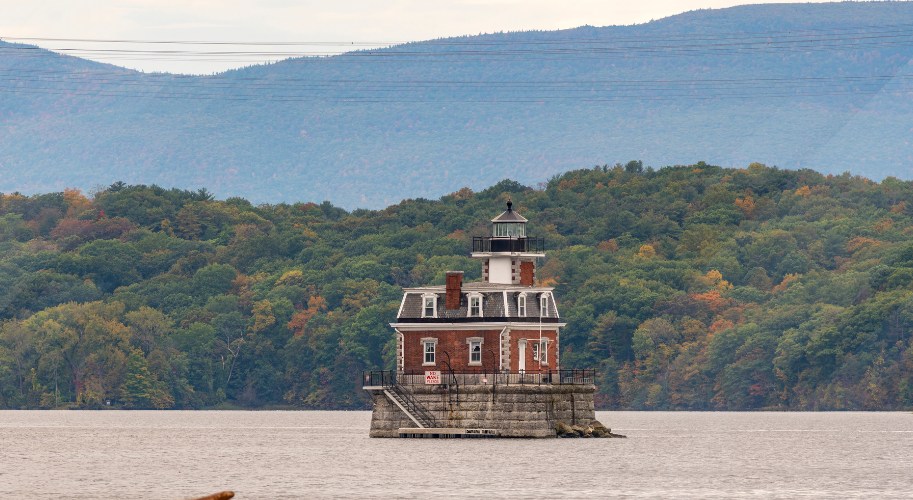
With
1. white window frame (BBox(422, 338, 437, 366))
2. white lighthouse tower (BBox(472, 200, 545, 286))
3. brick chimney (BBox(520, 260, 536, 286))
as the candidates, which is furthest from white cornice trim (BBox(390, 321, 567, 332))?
brick chimney (BBox(520, 260, 536, 286))

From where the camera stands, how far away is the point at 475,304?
340ft

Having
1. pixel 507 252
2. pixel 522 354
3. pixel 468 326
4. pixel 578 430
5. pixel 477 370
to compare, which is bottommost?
pixel 578 430

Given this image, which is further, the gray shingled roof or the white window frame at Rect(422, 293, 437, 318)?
the white window frame at Rect(422, 293, 437, 318)

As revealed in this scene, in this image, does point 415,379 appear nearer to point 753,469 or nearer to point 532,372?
point 532,372

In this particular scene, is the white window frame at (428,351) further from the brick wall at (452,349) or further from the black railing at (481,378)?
the black railing at (481,378)

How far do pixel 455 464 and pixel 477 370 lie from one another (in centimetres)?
1086

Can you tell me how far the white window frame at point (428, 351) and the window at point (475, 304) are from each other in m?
2.58

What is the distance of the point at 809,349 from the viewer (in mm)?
181375

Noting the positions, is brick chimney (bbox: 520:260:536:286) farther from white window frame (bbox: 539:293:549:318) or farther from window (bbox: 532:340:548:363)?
window (bbox: 532:340:548:363)

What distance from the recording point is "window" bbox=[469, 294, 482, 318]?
104 metres

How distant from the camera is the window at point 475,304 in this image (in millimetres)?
103562

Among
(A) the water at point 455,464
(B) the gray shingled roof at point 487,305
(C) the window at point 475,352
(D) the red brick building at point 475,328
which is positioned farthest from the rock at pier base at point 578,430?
(B) the gray shingled roof at point 487,305

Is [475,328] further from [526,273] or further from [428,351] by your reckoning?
[526,273]

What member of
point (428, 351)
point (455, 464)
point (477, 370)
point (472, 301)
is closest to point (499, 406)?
point (477, 370)
